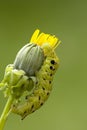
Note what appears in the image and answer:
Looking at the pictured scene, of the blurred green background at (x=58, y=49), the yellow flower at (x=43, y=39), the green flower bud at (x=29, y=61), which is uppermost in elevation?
the yellow flower at (x=43, y=39)

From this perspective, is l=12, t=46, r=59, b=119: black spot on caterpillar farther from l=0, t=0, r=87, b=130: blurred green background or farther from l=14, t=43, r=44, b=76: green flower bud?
l=0, t=0, r=87, b=130: blurred green background

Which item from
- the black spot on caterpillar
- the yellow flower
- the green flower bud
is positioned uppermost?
the yellow flower

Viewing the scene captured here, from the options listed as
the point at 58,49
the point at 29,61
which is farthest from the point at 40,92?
the point at 58,49

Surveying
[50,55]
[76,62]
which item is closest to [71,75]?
[76,62]

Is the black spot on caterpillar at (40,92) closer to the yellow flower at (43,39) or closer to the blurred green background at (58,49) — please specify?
the yellow flower at (43,39)

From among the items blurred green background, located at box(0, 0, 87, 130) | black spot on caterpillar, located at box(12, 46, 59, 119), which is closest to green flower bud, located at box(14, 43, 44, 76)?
black spot on caterpillar, located at box(12, 46, 59, 119)

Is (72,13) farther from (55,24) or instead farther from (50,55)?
(50,55)

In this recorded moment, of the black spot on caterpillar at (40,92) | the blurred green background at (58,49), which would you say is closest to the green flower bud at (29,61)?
the black spot on caterpillar at (40,92)

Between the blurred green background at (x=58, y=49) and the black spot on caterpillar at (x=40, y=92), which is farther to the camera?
the blurred green background at (x=58, y=49)
